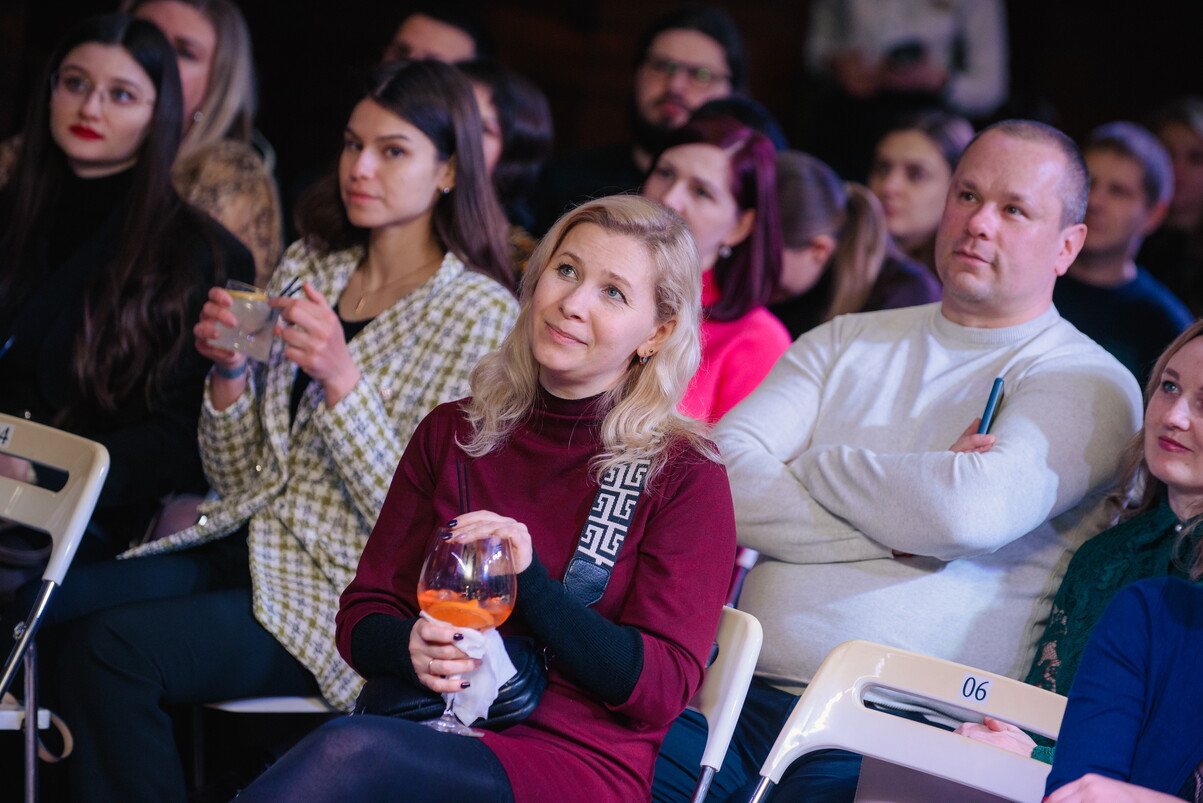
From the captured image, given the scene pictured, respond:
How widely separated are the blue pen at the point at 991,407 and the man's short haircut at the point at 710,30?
2.25 metres

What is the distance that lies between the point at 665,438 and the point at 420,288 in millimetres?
856

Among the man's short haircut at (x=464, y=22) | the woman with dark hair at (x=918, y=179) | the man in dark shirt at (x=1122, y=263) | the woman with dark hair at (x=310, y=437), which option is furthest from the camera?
the man's short haircut at (x=464, y=22)

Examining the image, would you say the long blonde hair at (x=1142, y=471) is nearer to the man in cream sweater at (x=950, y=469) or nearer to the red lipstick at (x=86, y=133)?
the man in cream sweater at (x=950, y=469)

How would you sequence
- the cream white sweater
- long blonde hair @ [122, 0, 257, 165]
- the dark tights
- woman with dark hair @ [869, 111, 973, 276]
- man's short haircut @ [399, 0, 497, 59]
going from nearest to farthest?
1. the dark tights
2. the cream white sweater
3. long blonde hair @ [122, 0, 257, 165]
4. woman with dark hair @ [869, 111, 973, 276]
5. man's short haircut @ [399, 0, 497, 59]

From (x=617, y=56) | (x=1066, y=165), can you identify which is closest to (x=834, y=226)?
(x=1066, y=165)

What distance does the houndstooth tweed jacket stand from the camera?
2.42m

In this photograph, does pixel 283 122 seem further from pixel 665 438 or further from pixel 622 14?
pixel 665 438

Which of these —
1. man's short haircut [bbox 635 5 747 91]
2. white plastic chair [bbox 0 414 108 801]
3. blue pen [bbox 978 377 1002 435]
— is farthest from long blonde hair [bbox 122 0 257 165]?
blue pen [bbox 978 377 1002 435]

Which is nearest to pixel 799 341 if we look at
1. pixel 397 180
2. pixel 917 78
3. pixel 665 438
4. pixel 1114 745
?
pixel 665 438

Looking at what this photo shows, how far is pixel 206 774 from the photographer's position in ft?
9.39

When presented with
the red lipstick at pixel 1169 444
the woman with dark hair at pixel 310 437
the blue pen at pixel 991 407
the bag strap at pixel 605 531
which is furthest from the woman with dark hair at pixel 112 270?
the red lipstick at pixel 1169 444

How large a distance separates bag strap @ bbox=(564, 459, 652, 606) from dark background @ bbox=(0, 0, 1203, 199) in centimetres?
390

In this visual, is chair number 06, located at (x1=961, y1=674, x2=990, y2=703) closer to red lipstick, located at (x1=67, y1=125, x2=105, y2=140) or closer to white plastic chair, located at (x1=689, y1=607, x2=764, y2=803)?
white plastic chair, located at (x1=689, y1=607, x2=764, y2=803)

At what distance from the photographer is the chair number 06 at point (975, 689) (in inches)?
71.6
